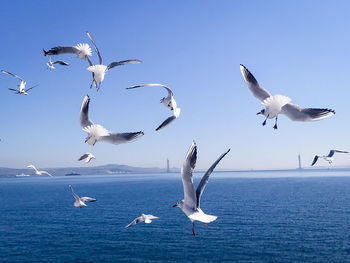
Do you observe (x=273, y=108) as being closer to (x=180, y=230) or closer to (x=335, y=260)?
(x=335, y=260)

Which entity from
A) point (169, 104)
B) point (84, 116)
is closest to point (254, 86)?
point (169, 104)

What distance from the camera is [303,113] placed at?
9758 millimetres

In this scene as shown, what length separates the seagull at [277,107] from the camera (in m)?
9.11

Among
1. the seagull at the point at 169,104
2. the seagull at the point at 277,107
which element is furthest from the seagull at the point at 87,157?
the seagull at the point at 277,107

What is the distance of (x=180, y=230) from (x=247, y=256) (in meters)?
26.6

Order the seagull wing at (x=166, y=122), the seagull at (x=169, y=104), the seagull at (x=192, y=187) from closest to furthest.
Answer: the seagull at (x=192, y=187) → the seagull wing at (x=166, y=122) → the seagull at (x=169, y=104)

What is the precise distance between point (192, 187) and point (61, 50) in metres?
7.91

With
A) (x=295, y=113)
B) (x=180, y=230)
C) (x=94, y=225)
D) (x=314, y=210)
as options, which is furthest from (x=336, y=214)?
(x=295, y=113)

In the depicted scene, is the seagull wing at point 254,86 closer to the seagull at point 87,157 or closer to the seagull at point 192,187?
the seagull at point 192,187

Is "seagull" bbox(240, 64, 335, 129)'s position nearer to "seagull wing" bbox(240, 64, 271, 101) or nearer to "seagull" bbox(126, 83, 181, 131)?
"seagull wing" bbox(240, 64, 271, 101)

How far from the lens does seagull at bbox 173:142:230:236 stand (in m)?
7.20

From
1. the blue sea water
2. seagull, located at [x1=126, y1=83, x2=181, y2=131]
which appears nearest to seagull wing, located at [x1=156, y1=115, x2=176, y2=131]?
seagull, located at [x1=126, y1=83, x2=181, y2=131]

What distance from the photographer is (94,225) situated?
301ft

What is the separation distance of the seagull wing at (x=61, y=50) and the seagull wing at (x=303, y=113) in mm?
8445
